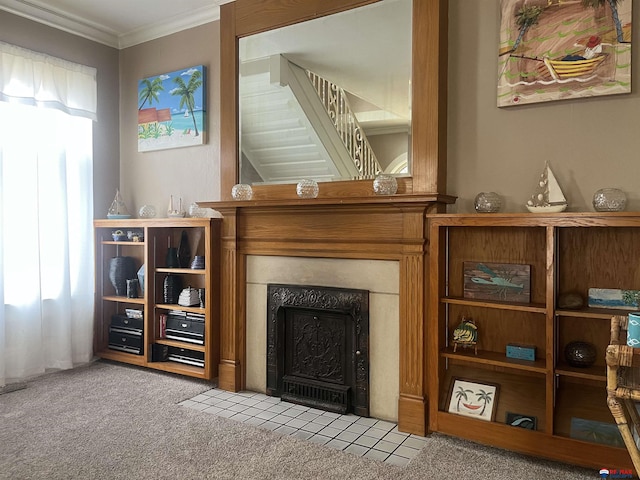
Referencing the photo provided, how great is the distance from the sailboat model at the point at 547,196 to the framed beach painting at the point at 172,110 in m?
2.47

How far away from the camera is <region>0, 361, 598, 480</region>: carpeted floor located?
7.44 feet

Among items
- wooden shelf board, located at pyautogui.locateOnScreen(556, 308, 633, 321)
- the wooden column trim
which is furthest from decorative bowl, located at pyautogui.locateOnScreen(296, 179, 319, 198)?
wooden shelf board, located at pyautogui.locateOnScreen(556, 308, 633, 321)

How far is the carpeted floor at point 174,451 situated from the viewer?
227cm

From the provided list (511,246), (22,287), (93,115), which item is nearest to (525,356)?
(511,246)

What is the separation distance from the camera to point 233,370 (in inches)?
135

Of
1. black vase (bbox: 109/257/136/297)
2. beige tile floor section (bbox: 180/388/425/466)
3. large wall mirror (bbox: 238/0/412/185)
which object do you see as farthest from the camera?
black vase (bbox: 109/257/136/297)

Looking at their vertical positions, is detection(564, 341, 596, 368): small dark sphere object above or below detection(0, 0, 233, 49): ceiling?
below

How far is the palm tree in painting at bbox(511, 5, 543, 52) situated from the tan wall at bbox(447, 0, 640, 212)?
0.12 metres

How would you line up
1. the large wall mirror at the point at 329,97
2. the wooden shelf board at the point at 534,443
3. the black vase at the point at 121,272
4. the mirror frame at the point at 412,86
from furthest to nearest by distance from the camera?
1. the black vase at the point at 121,272
2. the large wall mirror at the point at 329,97
3. the mirror frame at the point at 412,86
4. the wooden shelf board at the point at 534,443

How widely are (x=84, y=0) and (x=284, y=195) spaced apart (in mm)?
2086

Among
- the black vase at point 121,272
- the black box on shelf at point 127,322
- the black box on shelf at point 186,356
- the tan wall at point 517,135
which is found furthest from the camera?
the black vase at point 121,272

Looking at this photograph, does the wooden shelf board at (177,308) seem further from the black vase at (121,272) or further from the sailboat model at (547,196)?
the sailboat model at (547,196)

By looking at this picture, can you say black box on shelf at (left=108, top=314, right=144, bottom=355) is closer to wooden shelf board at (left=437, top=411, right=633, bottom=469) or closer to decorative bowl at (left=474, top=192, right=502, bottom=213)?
wooden shelf board at (left=437, top=411, right=633, bottom=469)

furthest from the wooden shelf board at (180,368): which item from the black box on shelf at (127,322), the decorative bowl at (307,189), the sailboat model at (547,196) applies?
the sailboat model at (547,196)
